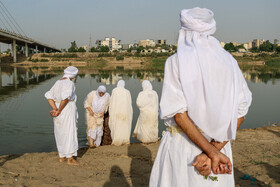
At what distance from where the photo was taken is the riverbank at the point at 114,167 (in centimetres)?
436

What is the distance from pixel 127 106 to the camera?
7.13 m

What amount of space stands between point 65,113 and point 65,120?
0.12m

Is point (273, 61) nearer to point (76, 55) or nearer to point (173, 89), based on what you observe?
point (76, 55)

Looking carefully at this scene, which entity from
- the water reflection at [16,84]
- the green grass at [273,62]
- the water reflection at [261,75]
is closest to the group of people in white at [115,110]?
the water reflection at [16,84]

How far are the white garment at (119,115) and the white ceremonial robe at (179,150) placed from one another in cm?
514

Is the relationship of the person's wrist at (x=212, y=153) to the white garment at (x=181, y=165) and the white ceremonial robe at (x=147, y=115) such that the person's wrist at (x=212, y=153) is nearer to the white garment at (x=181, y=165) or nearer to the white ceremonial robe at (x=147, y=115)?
the white garment at (x=181, y=165)

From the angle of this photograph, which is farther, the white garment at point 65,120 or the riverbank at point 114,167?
the white garment at point 65,120

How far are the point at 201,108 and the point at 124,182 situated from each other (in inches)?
118

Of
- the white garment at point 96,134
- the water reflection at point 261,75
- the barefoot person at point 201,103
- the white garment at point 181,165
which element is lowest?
the water reflection at point 261,75

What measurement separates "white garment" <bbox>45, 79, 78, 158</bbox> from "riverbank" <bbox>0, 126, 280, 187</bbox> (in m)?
0.33

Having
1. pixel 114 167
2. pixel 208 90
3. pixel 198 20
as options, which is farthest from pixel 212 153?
pixel 114 167

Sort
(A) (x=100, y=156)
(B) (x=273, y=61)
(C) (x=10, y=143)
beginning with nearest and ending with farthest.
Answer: (A) (x=100, y=156)
(C) (x=10, y=143)
(B) (x=273, y=61)

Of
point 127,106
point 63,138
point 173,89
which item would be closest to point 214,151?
point 173,89

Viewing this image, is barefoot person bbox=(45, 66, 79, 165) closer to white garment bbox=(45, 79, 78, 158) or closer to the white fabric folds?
white garment bbox=(45, 79, 78, 158)
